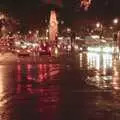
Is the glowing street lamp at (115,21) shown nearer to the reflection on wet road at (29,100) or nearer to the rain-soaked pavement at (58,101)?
the reflection on wet road at (29,100)

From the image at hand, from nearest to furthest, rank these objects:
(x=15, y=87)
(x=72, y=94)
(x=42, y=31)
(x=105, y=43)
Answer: (x=72, y=94) → (x=15, y=87) → (x=105, y=43) → (x=42, y=31)

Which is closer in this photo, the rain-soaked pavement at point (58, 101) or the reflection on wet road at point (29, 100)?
the rain-soaked pavement at point (58, 101)

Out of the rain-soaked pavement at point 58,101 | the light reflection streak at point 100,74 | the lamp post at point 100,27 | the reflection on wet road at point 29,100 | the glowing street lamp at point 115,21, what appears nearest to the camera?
the rain-soaked pavement at point 58,101

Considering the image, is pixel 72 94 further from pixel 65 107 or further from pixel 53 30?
pixel 53 30

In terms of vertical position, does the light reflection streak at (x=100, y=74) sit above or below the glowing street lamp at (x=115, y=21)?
below

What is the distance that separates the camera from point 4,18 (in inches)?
3381

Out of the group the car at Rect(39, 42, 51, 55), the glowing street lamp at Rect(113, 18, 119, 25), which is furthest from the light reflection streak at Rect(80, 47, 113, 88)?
the glowing street lamp at Rect(113, 18, 119, 25)

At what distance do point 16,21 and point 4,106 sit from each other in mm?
78695

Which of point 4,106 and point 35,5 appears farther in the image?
point 35,5

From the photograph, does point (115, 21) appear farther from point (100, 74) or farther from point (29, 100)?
point (29, 100)

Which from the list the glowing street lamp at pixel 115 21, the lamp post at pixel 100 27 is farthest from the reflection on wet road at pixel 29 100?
the lamp post at pixel 100 27

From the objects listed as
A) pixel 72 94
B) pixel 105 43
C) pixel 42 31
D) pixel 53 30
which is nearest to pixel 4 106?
pixel 72 94

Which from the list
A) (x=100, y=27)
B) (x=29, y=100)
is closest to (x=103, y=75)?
(x=29, y=100)

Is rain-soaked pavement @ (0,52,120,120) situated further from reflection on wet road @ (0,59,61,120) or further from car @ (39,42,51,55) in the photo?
car @ (39,42,51,55)
